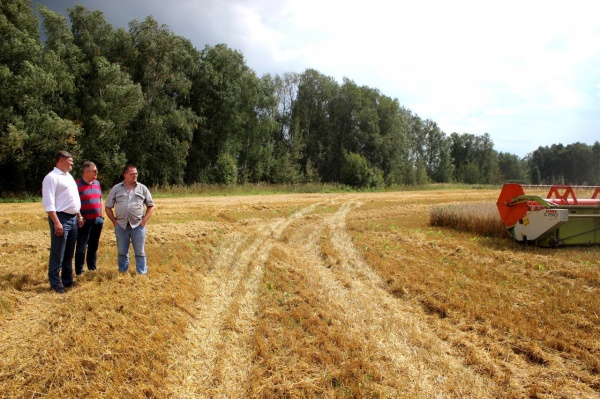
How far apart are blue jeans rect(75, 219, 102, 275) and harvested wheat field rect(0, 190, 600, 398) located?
37cm

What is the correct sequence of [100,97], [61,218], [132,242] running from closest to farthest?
[61,218]
[132,242]
[100,97]

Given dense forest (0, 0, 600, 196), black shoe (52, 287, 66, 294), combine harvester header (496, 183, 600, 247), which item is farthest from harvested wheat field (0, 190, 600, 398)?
dense forest (0, 0, 600, 196)

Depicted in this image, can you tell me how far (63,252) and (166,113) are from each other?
28.9 meters

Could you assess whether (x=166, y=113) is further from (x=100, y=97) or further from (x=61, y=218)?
(x=61, y=218)

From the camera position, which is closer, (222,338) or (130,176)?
(222,338)

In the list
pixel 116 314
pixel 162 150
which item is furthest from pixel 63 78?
pixel 116 314

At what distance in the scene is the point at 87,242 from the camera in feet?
20.9

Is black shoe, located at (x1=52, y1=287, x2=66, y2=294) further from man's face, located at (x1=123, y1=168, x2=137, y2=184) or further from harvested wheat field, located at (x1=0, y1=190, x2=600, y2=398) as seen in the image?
man's face, located at (x1=123, y1=168, x2=137, y2=184)

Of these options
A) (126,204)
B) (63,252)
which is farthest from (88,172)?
(63,252)

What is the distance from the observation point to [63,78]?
931 inches

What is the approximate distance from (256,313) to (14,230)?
980cm

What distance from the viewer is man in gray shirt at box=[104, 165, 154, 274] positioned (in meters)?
5.84

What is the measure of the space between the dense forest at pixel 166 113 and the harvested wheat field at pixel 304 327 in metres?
18.9

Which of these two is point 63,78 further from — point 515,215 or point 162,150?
point 515,215
